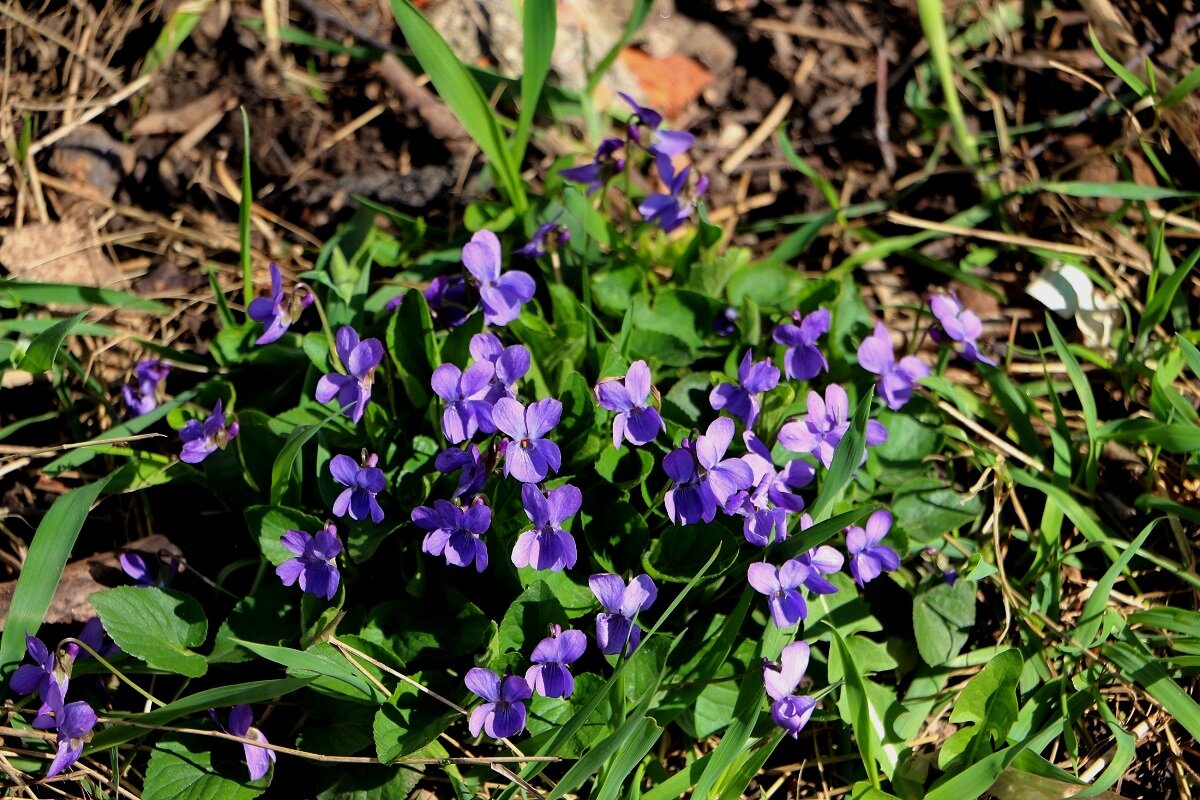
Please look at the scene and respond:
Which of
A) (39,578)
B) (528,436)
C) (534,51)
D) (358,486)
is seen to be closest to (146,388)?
(39,578)

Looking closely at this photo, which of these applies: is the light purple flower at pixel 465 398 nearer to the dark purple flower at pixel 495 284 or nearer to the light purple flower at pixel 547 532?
the light purple flower at pixel 547 532

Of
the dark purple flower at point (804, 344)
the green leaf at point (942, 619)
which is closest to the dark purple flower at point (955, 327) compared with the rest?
the dark purple flower at point (804, 344)

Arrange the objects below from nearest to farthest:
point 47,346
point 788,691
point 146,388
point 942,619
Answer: point 788,691
point 47,346
point 942,619
point 146,388

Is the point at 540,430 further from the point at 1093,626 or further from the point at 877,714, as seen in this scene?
the point at 1093,626

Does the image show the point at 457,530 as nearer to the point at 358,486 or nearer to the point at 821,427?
the point at 358,486

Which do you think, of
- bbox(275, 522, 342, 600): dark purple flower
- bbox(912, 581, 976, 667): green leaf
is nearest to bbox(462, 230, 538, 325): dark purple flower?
bbox(275, 522, 342, 600): dark purple flower

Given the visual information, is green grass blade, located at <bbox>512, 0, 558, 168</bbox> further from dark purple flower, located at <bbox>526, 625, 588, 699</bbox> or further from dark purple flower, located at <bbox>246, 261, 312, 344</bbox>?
dark purple flower, located at <bbox>526, 625, 588, 699</bbox>

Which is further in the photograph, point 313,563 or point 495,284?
point 495,284
